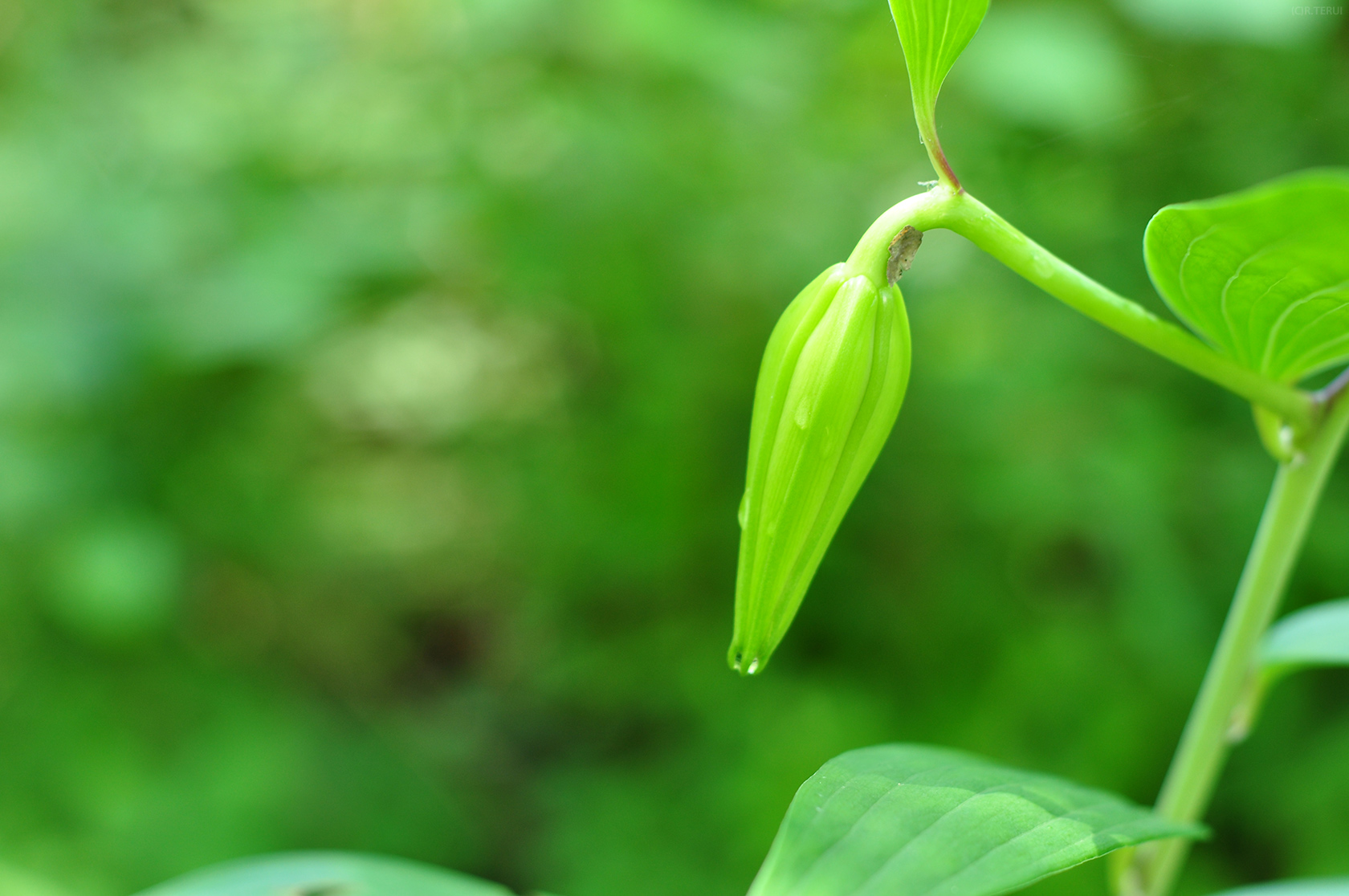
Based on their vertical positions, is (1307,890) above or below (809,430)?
below

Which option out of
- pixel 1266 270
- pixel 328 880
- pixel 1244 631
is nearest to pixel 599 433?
pixel 328 880

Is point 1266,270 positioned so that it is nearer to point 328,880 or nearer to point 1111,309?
point 1111,309

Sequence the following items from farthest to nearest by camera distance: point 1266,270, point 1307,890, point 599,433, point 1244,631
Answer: point 599,433, point 1307,890, point 1244,631, point 1266,270

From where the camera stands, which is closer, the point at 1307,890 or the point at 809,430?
the point at 809,430

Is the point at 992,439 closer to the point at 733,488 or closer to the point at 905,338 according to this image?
the point at 733,488

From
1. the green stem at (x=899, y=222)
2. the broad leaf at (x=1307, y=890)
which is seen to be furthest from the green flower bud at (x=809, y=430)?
the broad leaf at (x=1307, y=890)

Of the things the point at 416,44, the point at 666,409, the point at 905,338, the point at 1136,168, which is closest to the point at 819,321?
the point at 905,338
